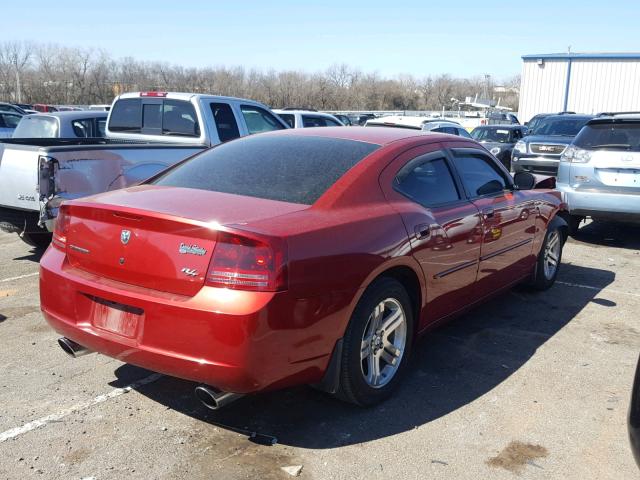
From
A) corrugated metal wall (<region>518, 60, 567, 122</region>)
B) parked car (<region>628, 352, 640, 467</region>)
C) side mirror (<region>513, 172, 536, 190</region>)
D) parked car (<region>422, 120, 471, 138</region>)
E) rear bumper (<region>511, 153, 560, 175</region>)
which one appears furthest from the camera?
corrugated metal wall (<region>518, 60, 567, 122</region>)

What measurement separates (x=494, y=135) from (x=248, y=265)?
16790 mm

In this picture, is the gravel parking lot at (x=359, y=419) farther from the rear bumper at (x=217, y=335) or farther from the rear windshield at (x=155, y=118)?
the rear windshield at (x=155, y=118)

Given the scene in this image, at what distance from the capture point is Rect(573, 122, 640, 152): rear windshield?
8.24 meters

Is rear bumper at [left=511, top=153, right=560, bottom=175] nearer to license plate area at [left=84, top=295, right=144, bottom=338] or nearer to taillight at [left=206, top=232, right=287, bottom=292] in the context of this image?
taillight at [left=206, top=232, right=287, bottom=292]

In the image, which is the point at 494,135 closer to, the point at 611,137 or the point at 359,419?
the point at 611,137

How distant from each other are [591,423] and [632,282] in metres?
3.74

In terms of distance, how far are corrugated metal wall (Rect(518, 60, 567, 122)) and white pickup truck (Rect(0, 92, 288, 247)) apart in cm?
2779

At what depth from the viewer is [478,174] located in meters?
5.15

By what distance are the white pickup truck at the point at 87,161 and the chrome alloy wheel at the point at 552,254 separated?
393 centimetres

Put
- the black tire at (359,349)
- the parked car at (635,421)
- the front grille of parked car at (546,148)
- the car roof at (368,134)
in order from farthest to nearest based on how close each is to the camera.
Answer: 1. the front grille of parked car at (546,148)
2. the car roof at (368,134)
3. the black tire at (359,349)
4. the parked car at (635,421)

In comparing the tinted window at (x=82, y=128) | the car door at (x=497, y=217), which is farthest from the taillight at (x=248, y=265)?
the tinted window at (x=82, y=128)

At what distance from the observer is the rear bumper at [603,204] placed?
Result: 809 cm

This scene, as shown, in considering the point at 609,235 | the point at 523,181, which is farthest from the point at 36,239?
the point at 609,235

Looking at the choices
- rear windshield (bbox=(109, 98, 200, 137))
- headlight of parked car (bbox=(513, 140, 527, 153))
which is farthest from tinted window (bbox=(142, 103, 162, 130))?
headlight of parked car (bbox=(513, 140, 527, 153))
